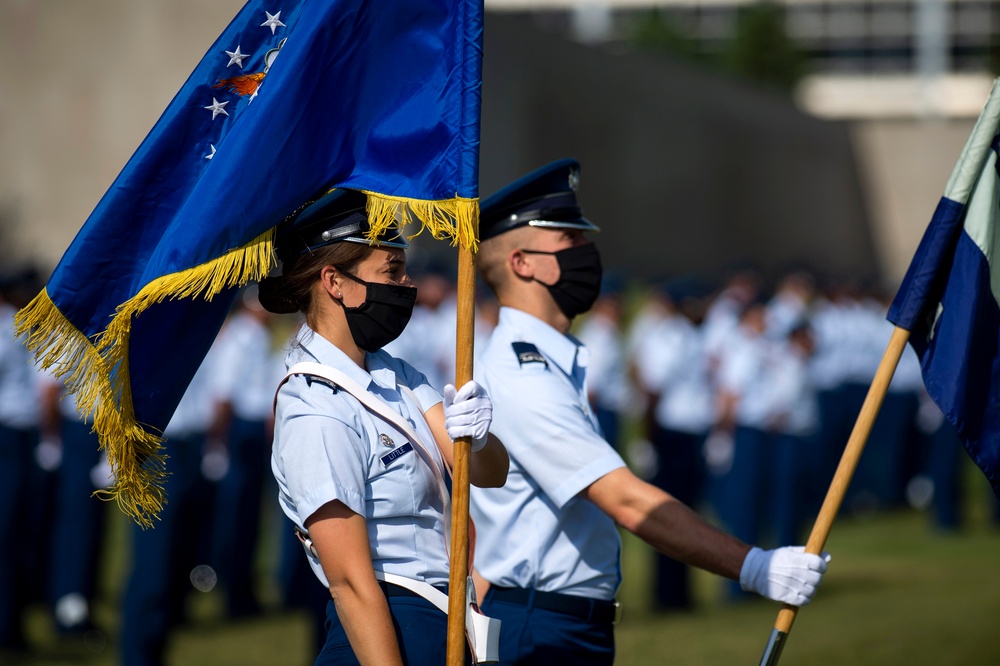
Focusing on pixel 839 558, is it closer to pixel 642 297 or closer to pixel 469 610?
pixel 469 610

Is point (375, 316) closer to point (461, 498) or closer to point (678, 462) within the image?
point (461, 498)

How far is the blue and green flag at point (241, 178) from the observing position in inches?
119

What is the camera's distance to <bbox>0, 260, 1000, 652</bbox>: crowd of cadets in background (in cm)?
816

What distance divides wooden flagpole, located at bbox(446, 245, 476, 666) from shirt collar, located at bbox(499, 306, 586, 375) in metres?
1.05

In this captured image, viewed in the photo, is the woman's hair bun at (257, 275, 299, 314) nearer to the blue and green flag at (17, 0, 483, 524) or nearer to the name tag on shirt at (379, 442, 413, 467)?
the blue and green flag at (17, 0, 483, 524)

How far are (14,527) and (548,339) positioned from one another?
216 inches

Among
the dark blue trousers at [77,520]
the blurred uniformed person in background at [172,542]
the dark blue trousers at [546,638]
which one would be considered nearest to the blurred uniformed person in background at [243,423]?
the blurred uniformed person in background at [172,542]

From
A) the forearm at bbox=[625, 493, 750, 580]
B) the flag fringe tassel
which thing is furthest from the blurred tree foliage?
the flag fringe tassel

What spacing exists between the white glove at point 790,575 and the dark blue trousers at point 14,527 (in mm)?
5888

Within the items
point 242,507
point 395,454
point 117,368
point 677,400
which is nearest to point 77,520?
point 242,507

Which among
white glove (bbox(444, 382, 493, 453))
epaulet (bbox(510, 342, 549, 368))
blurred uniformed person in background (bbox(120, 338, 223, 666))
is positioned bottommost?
blurred uniformed person in background (bbox(120, 338, 223, 666))

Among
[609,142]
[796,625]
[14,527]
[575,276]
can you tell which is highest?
[609,142]

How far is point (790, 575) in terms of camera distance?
3.28 metres

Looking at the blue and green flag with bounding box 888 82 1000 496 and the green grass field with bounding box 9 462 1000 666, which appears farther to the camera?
the green grass field with bounding box 9 462 1000 666
